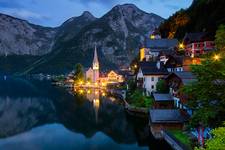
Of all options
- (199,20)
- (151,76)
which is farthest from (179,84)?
(199,20)

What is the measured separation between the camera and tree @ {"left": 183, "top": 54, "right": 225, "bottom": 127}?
3356cm

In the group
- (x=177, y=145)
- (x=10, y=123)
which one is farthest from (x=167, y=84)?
(x=10, y=123)

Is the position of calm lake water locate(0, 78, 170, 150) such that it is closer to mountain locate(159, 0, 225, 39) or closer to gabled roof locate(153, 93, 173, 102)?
gabled roof locate(153, 93, 173, 102)

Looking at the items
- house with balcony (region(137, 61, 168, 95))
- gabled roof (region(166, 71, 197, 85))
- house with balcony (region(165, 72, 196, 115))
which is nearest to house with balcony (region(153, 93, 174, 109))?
house with balcony (region(165, 72, 196, 115))

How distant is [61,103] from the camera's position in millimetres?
117000

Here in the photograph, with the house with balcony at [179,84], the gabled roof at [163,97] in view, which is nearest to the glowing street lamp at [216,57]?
the house with balcony at [179,84]

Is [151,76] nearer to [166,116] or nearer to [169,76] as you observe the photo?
[169,76]

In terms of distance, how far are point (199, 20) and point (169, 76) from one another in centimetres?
6298

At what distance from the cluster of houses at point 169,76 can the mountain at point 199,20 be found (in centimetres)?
794

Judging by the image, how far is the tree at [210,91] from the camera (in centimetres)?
3356

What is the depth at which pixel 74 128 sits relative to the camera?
74.8 meters

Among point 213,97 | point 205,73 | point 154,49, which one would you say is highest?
point 154,49

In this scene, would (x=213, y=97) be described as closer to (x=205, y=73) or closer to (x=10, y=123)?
(x=205, y=73)

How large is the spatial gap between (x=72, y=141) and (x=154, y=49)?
78.8 meters
